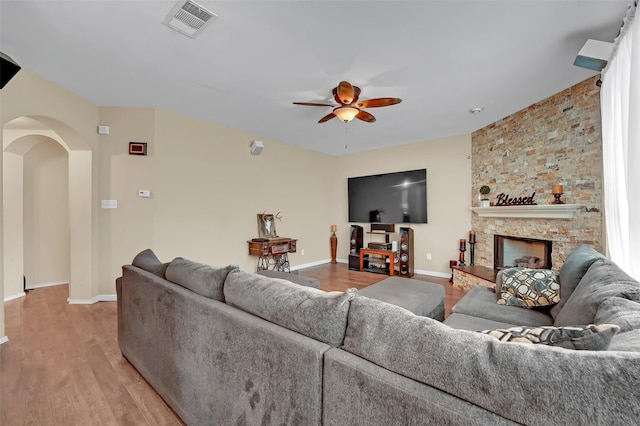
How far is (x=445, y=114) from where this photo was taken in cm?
378

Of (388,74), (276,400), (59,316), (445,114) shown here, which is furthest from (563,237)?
(59,316)

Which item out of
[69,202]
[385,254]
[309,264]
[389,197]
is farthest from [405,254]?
[69,202]

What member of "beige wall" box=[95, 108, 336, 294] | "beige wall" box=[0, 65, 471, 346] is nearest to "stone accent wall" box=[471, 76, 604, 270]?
"beige wall" box=[0, 65, 471, 346]

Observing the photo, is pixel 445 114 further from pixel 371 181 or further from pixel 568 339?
pixel 568 339

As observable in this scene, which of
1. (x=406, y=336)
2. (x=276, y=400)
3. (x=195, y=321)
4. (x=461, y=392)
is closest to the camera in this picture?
(x=461, y=392)

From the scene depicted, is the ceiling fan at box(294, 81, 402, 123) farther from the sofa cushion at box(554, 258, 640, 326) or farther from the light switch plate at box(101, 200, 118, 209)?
the light switch plate at box(101, 200, 118, 209)

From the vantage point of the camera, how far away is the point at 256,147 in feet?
15.4

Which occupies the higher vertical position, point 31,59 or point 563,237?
point 31,59

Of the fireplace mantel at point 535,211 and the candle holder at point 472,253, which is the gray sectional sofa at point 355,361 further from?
the candle holder at point 472,253

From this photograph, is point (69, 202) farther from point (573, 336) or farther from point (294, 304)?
point (573, 336)

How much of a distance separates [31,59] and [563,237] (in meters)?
5.66

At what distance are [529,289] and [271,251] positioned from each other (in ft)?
11.4

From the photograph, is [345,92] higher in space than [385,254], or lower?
higher

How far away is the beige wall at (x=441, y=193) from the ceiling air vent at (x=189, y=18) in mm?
4193
